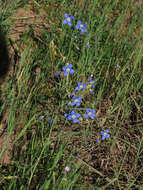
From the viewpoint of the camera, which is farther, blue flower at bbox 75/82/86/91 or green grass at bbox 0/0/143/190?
blue flower at bbox 75/82/86/91

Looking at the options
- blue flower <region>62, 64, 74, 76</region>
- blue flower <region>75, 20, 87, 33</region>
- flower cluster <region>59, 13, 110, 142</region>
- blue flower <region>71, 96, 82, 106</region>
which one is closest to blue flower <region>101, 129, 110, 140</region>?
flower cluster <region>59, 13, 110, 142</region>

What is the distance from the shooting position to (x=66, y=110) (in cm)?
199

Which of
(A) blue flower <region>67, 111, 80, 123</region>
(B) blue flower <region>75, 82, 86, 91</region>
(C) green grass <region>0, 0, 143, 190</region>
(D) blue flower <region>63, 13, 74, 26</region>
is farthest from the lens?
(D) blue flower <region>63, 13, 74, 26</region>

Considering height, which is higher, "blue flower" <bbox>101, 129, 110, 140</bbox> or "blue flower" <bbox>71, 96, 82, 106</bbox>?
"blue flower" <bbox>71, 96, 82, 106</bbox>

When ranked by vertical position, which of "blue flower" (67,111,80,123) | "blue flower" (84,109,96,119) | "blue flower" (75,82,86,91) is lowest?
"blue flower" (67,111,80,123)

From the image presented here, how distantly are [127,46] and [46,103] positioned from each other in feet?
3.24

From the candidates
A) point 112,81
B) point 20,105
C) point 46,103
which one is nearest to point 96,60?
point 112,81

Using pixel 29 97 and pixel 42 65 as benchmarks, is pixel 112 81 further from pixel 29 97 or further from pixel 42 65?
pixel 29 97

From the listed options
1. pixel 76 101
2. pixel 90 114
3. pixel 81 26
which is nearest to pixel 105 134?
pixel 90 114

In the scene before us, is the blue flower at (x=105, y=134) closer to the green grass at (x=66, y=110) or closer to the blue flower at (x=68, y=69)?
the green grass at (x=66, y=110)

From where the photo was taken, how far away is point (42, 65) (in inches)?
80.4

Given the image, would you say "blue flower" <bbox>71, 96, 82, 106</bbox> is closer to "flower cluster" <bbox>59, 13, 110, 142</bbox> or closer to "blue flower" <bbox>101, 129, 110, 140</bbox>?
"flower cluster" <bbox>59, 13, 110, 142</bbox>

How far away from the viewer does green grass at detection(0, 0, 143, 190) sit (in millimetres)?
1631

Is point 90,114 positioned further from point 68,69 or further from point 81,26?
point 81,26
